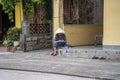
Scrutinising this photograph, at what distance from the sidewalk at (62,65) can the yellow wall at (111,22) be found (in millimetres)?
1111

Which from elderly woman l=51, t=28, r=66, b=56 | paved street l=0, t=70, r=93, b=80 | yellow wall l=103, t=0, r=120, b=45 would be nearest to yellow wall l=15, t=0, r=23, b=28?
elderly woman l=51, t=28, r=66, b=56

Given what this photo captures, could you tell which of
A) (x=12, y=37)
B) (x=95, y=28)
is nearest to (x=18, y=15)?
(x=12, y=37)

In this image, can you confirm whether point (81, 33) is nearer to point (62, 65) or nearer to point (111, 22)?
point (111, 22)

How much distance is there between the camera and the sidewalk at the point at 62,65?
37.1 feet

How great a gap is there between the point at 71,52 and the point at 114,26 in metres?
2.27

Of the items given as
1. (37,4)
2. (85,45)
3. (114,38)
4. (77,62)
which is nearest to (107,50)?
(114,38)

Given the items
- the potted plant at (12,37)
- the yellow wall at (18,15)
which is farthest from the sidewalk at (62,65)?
the yellow wall at (18,15)

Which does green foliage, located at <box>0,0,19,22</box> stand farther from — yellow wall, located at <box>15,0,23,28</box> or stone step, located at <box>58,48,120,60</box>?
stone step, located at <box>58,48,120,60</box>

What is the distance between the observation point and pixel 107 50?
14.4 m

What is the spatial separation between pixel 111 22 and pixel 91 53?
5.14ft

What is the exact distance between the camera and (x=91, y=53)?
14.8m

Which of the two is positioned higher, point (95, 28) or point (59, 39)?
point (95, 28)

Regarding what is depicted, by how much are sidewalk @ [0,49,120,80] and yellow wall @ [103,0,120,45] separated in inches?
43.7

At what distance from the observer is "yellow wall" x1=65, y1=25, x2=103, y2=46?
655 inches
